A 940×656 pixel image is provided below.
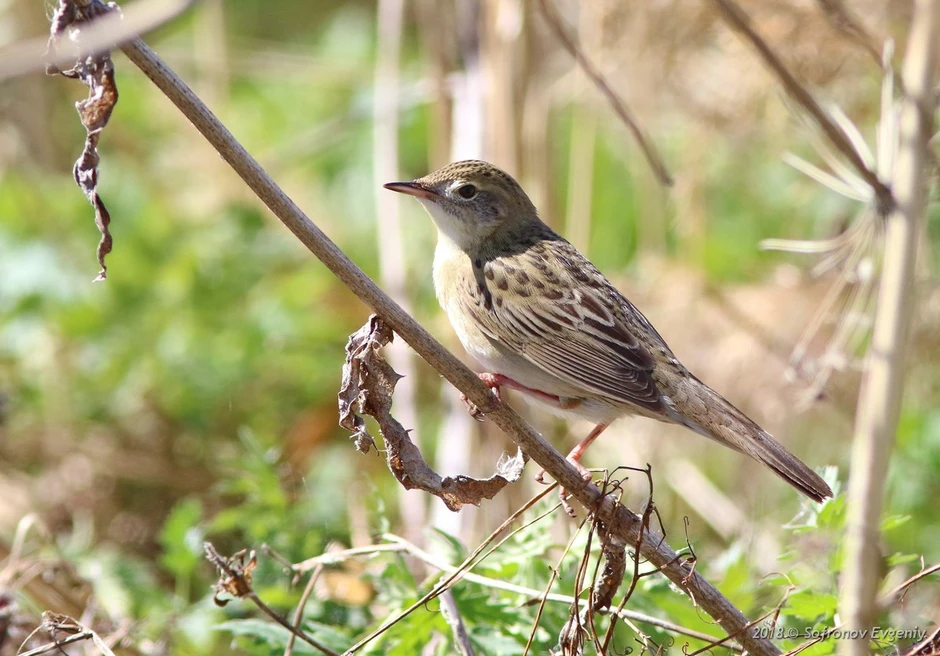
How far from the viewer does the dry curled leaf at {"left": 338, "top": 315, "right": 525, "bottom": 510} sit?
2.47 meters

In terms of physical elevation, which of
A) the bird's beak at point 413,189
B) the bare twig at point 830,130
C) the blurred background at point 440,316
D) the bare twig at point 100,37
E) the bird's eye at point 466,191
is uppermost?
the bare twig at point 100,37

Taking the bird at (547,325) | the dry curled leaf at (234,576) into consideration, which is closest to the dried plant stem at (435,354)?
the bird at (547,325)

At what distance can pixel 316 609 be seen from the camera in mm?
3455

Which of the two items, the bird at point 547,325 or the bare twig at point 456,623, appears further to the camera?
the bird at point 547,325

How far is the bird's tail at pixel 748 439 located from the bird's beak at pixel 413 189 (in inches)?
48.5

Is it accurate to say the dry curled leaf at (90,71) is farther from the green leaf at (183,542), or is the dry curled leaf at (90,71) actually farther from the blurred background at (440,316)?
the blurred background at (440,316)

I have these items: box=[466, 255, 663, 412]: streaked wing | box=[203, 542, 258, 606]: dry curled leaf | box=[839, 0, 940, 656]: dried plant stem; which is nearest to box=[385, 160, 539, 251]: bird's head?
box=[466, 255, 663, 412]: streaked wing

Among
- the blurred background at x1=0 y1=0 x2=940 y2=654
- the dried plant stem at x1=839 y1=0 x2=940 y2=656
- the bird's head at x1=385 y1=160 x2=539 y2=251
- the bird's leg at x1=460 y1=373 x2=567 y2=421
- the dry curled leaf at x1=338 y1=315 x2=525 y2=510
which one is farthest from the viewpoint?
the blurred background at x1=0 y1=0 x2=940 y2=654

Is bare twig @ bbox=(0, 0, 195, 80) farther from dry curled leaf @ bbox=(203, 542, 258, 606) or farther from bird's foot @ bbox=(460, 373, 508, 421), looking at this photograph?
dry curled leaf @ bbox=(203, 542, 258, 606)

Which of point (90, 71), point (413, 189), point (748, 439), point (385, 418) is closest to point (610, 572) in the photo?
point (385, 418)

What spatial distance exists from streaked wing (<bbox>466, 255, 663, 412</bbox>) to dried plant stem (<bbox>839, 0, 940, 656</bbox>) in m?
1.30

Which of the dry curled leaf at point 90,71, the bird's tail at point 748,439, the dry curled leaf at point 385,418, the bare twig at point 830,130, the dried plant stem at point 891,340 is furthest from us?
the bird's tail at point 748,439

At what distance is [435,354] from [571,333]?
1.33 m

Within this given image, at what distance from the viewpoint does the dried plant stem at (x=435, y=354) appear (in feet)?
7.32
